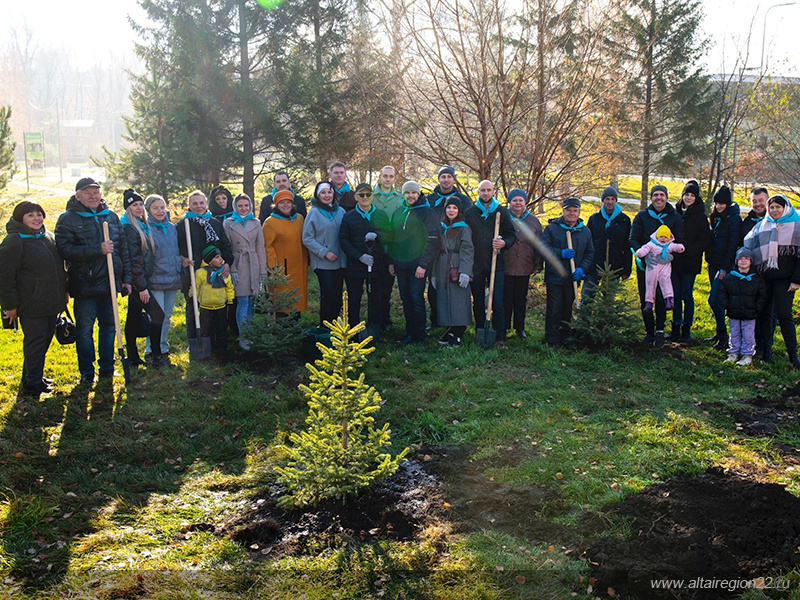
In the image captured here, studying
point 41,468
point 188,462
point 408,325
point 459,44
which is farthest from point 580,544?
point 459,44

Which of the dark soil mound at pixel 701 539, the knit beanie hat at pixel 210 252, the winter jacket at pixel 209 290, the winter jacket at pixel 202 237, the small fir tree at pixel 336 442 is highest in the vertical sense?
the winter jacket at pixel 202 237

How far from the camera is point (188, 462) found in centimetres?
554

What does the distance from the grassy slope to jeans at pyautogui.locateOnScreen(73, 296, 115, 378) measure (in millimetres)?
349

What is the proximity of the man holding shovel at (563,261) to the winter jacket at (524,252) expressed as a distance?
0.15 meters

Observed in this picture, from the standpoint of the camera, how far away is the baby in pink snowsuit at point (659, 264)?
8531 mm

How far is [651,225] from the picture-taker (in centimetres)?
883

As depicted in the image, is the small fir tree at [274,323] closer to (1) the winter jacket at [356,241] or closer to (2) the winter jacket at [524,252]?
(1) the winter jacket at [356,241]

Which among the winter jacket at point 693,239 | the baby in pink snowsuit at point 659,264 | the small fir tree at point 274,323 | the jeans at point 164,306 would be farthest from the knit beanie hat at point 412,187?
the winter jacket at point 693,239

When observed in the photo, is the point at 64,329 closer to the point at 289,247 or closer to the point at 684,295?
the point at 289,247

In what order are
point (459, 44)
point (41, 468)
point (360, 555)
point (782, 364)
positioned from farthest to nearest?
point (459, 44) → point (782, 364) → point (41, 468) → point (360, 555)

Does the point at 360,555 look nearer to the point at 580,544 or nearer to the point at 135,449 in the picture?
the point at 580,544

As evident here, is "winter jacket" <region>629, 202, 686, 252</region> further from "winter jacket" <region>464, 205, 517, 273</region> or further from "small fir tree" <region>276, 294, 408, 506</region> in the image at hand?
"small fir tree" <region>276, 294, 408, 506</region>

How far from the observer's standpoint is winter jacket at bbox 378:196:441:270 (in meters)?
8.66

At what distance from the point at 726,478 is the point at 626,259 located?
201 inches
